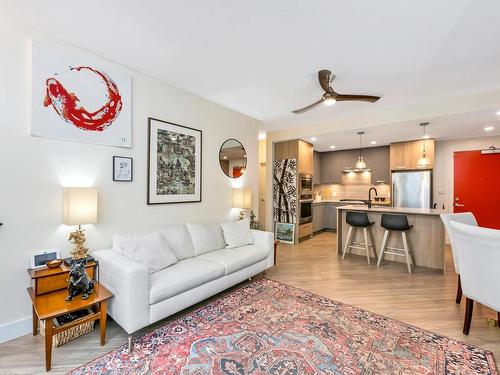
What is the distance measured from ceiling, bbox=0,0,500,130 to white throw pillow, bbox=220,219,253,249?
197 centimetres

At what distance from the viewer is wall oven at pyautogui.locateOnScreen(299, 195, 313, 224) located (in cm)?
553

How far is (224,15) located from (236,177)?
257 cm

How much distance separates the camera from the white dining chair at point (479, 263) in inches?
71.4

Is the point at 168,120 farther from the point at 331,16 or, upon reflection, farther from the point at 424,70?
the point at 424,70

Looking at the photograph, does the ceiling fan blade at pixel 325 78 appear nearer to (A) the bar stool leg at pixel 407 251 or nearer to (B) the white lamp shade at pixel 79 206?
(A) the bar stool leg at pixel 407 251

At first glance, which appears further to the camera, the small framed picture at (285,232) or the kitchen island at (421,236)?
the small framed picture at (285,232)

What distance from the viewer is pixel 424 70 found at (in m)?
2.74

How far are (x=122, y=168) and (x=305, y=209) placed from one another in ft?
13.8

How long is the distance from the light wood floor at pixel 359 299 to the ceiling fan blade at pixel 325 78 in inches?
99.4

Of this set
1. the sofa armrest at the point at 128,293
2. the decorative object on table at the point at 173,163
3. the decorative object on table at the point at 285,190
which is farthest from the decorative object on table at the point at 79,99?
the decorative object on table at the point at 285,190

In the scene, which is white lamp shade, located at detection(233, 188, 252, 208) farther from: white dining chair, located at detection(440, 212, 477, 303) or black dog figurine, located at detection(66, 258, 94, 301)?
white dining chair, located at detection(440, 212, 477, 303)

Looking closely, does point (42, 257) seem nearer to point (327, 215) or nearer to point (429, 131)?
point (429, 131)

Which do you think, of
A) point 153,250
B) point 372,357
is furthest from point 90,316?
point 372,357

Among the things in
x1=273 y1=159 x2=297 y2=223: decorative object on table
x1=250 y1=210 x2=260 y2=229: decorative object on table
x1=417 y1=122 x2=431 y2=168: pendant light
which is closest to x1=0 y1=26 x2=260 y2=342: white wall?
x1=250 y1=210 x2=260 y2=229: decorative object on table
